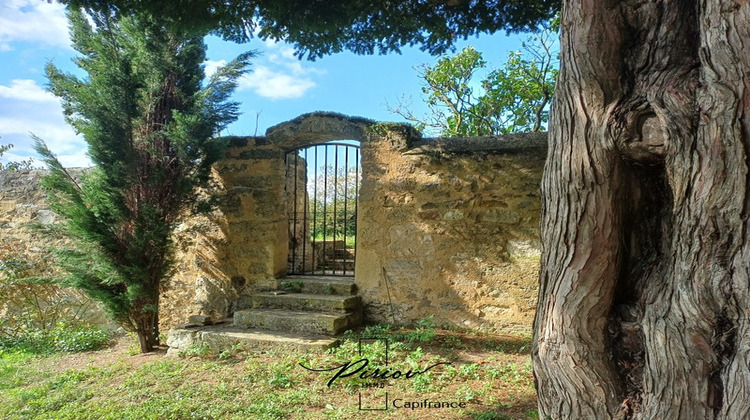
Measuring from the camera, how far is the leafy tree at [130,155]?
4.46 meters

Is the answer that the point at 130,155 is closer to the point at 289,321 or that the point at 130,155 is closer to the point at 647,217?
the point at 289,321

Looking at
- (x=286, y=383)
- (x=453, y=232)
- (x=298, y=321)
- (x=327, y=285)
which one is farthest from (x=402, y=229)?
(x=286, y=383)

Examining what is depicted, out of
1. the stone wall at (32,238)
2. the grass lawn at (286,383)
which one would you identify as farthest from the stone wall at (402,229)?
the stone wall at (32,238)

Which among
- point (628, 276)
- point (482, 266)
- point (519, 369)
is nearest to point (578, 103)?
point (628, 276)

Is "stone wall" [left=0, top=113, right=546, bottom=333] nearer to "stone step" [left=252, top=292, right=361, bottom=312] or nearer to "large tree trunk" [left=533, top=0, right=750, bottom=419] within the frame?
"stone step" [left=252, top=292, right=361, bottom=312]

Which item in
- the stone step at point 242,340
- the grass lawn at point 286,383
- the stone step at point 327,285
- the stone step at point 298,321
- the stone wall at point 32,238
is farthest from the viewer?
the stone wall at point 32,238

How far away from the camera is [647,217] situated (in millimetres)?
2016

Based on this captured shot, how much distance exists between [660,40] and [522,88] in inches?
347

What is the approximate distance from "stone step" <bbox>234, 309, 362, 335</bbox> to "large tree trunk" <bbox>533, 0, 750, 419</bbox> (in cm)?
259

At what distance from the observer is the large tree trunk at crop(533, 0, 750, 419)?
1.56m

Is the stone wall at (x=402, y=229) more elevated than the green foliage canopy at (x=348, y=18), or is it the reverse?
the green foliage canopy at (x=348, y=18)

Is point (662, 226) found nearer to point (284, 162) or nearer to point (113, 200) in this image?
Result: point (284, 162)

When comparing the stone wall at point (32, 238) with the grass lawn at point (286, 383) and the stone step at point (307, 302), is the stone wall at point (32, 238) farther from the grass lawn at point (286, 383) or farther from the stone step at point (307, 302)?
the stone step at point (307, 302)

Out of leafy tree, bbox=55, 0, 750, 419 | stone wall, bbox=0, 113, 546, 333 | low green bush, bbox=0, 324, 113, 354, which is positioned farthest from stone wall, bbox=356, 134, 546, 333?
low green bush, bbox=0, 324, 113, 354
